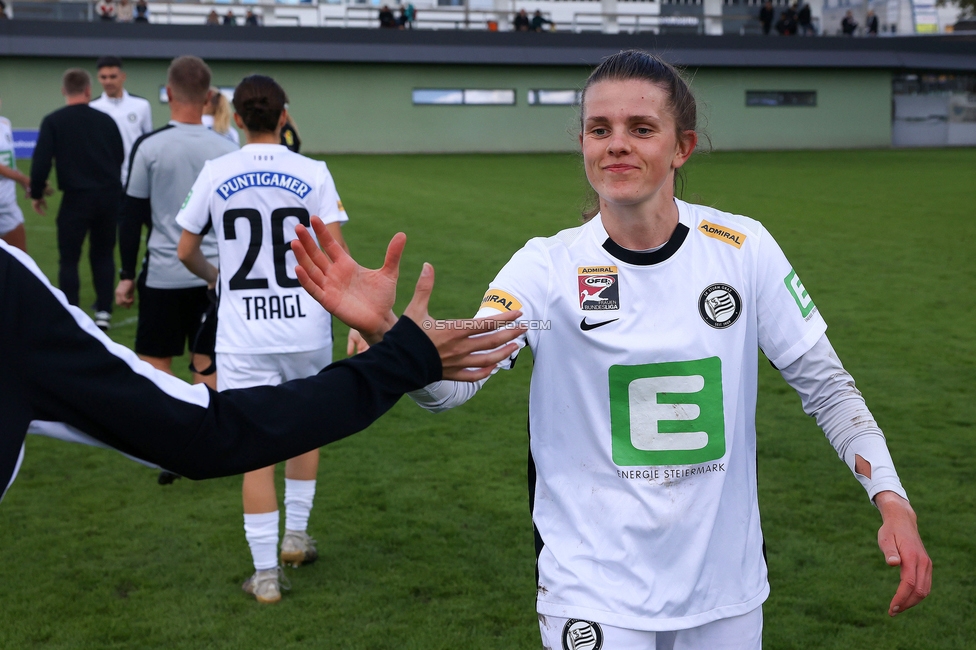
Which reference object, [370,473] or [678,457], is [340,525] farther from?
[678,457]

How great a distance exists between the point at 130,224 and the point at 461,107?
102 ft

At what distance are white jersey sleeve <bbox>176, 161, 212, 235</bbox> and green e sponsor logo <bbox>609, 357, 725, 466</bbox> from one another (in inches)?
106

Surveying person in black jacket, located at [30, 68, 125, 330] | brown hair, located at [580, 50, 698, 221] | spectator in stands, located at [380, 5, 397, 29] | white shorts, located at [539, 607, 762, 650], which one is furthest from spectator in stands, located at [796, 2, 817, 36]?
white shorts, located at [539, 607, 762, 650]

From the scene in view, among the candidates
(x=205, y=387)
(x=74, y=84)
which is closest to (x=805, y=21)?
(x=74, y=84)

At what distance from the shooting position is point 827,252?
12945 millimetres

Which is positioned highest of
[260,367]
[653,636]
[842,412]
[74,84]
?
[74,84]

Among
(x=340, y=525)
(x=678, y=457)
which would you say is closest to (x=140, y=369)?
(x=678, y=457)

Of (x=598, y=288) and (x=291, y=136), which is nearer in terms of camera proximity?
(x=598, y=288)

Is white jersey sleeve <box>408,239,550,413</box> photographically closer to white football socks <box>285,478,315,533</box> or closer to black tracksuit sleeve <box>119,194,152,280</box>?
white football socks <box>285,478,315,533</box>

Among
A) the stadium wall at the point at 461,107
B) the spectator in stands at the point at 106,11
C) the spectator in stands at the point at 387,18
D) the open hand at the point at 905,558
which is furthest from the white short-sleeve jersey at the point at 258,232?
the spectator in stands at the point at 387,18

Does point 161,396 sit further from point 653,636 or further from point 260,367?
point 260,367

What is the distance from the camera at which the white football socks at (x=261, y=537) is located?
430 centimetres

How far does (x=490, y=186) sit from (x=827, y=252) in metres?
10.0

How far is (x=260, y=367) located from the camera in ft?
14.6
